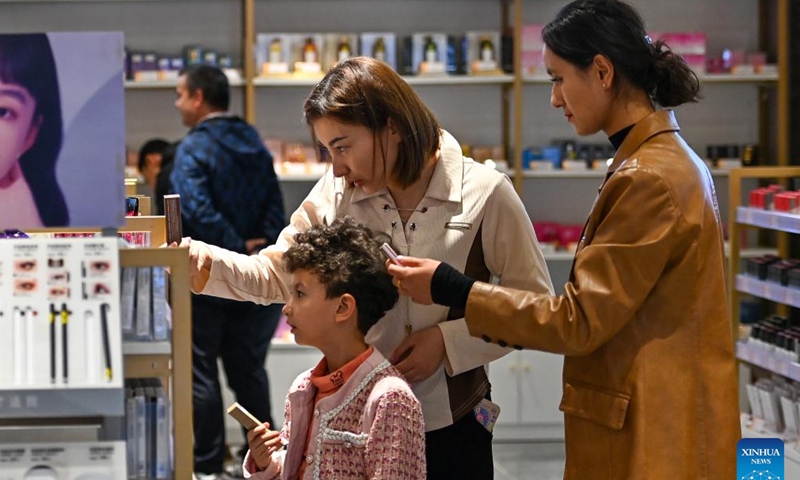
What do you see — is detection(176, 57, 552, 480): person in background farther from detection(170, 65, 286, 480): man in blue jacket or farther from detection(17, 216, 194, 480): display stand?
detection(170, 65, 286, 480): man in blue jacket

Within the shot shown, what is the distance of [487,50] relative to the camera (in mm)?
6098

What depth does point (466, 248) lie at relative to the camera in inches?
91.6

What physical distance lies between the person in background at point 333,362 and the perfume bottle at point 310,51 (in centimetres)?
386

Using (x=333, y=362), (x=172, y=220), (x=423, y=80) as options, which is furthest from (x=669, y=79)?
(x=423, y=80)

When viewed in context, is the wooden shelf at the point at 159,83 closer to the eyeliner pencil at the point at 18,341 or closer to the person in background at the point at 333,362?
the person in background at the point at 333,362

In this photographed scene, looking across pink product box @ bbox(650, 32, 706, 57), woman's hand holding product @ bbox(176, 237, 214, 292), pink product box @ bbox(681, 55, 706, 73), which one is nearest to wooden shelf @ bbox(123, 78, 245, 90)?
pink product box @ bbox(650, 32, 706, 57)

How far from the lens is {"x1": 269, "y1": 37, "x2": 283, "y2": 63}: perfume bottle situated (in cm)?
604

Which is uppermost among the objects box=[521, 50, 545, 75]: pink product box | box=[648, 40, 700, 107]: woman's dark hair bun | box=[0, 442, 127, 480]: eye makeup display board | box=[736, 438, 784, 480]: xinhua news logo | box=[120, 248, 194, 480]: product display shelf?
box=[521, 50, 545, 75]: pink product box

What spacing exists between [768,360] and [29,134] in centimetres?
326

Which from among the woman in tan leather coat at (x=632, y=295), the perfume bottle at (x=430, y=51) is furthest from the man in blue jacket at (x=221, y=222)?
the woman in tan leather coat at (x=632, y=295)

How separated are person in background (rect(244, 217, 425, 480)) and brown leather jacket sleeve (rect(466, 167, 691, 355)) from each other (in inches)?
11.1

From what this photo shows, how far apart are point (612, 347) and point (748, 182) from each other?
496 centimetres

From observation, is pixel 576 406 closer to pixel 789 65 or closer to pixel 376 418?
pixel 376 418

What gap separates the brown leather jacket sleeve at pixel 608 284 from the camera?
1.96m
